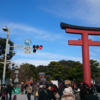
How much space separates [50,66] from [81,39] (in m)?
26.4

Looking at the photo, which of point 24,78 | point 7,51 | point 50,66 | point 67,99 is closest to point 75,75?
point 50,66

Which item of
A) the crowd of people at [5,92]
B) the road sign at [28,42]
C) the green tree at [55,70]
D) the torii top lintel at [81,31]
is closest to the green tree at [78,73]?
the green tree at [55,70]

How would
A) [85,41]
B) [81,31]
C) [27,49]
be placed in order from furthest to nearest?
[81,31] → [85,41] → [27,49]

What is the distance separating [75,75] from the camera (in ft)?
114

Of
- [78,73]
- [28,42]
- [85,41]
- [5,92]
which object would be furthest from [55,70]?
[5,92]

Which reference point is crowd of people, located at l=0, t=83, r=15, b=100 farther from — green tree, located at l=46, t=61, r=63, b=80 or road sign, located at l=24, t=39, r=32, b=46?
green tree, located at l=46, t=61, r=63, b=80

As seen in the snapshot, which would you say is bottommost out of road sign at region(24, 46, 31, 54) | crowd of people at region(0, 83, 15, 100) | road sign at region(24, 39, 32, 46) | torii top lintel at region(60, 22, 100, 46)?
crowd of people at region(0, 83, 15, 100)

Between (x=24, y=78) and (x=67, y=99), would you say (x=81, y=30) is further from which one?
(x=24, y=78)

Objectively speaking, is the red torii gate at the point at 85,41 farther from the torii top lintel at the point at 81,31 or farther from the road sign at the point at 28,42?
the road sign at the point at 28,42

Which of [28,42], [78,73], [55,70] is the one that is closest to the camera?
[28,42]

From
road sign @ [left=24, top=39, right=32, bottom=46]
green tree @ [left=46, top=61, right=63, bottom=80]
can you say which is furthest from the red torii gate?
green tree @ [left=46, top=61, right=63, bottom=80]

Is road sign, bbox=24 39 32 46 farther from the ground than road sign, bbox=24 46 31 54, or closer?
farther from the ground

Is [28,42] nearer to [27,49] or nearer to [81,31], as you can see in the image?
[27,49]

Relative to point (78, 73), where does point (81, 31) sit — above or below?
above
